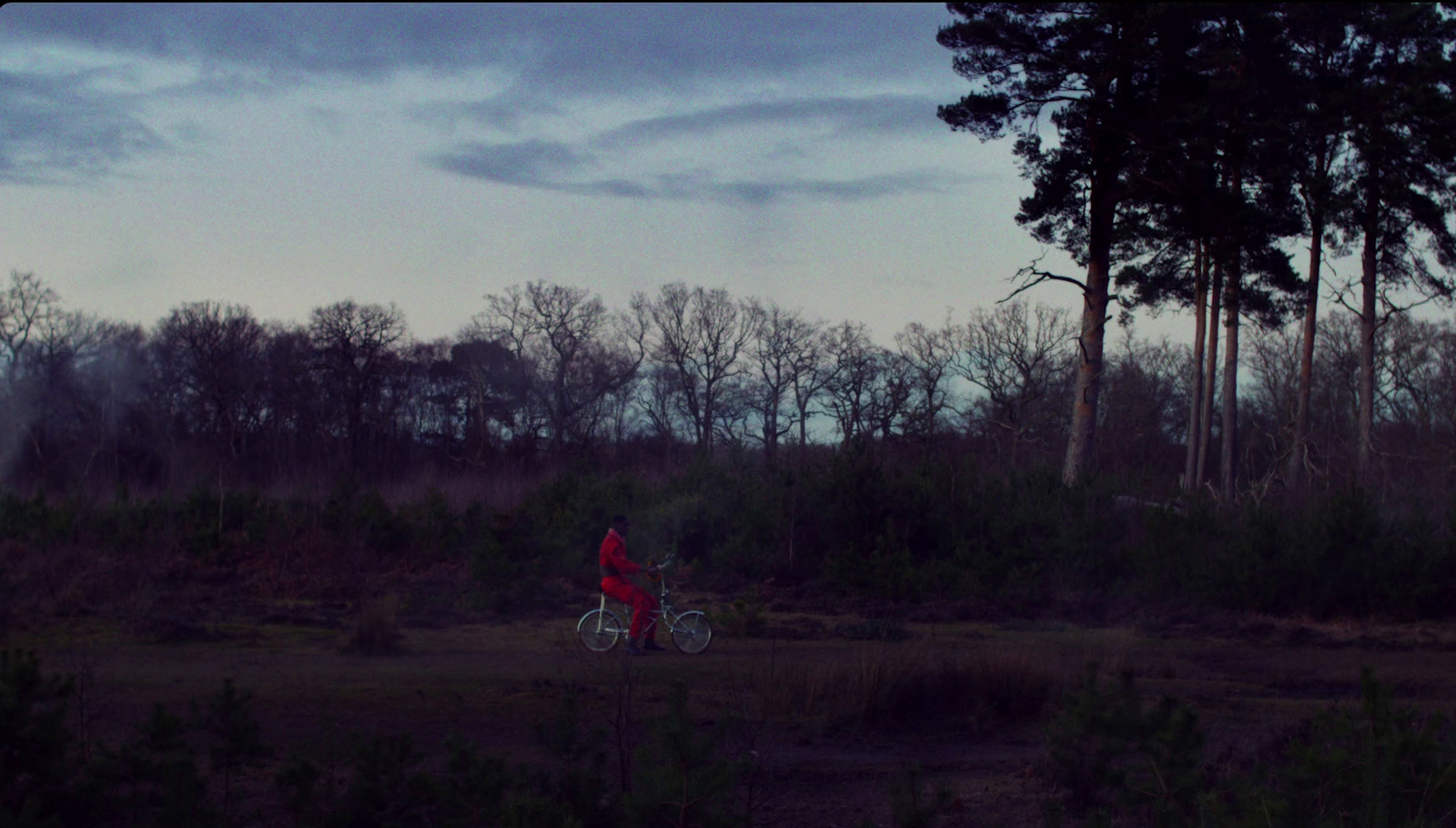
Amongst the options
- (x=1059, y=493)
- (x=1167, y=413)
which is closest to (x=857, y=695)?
(x=1059, y=493)

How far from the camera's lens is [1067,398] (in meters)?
51.2

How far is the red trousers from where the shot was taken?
13664mm

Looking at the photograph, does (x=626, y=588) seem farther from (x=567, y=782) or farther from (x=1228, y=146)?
(x=1228, y=146)

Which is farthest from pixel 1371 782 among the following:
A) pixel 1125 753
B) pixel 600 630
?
pixel 600 630

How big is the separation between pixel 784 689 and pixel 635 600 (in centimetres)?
364

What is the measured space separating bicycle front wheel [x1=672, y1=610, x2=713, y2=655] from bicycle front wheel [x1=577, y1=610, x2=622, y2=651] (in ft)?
2.44

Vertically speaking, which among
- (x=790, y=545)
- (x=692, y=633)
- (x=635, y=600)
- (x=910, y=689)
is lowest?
(x=910, y=689)

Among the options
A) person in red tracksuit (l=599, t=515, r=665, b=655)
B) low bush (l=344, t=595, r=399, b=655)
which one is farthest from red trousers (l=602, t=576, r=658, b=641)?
low bush (l=344, t=595, r=399, b=655)

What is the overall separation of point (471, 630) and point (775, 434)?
112 feet

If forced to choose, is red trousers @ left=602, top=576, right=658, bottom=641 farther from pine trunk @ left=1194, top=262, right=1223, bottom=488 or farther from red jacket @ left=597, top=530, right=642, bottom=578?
pine trunk @ left=1194, top=262, right=1223, bottom=488

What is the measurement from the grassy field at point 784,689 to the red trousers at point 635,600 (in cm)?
42

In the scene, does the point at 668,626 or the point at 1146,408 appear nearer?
the point at 668,626

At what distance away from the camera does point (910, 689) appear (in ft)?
35.3

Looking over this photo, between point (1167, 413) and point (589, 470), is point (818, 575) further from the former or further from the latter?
point (1167, 413)
